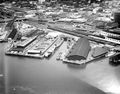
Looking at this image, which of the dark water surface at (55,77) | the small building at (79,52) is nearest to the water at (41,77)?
the dark water surface at (55,77)

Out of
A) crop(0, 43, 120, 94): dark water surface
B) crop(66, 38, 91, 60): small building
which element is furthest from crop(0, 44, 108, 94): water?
crop(66, 38, 91, 60): small building

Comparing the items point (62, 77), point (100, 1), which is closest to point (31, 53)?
point (62, 77)

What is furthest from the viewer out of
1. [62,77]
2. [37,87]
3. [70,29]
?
[70,29]

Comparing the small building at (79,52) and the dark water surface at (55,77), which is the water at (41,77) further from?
the small building at (79,52)

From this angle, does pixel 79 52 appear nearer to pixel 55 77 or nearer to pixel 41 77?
pixel 55 77

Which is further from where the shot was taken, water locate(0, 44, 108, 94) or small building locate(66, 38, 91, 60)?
small building locate(66, 38, 91, 60)

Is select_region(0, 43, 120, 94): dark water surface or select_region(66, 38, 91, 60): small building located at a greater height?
select_region(66, 38, 91, 60): small building

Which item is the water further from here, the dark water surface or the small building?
the small building

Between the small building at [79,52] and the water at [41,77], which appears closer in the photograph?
the water at [41,77]

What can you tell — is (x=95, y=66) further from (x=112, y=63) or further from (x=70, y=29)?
(x=70, y=29)

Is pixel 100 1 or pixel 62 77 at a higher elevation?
pixel 100 1

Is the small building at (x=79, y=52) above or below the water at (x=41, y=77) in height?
above
